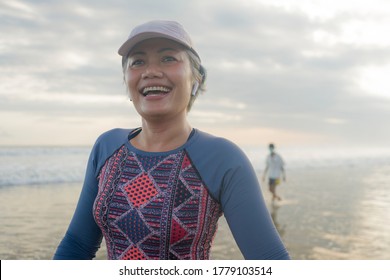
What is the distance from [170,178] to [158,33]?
594 mm

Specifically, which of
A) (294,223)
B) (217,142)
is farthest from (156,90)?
(294,223)

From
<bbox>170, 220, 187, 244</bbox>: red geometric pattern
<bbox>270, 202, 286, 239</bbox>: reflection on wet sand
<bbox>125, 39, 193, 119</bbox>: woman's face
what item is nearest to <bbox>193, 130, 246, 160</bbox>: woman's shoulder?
<bbox>125, 39, 193, 119</bbox>: woman's face

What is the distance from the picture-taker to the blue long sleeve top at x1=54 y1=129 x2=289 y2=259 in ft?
5.50

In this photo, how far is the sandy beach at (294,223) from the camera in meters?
7.38

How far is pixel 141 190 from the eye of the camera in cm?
179

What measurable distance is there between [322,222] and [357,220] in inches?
37.0

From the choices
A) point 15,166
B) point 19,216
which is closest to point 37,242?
point 19,216

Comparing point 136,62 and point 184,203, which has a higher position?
point 136,62

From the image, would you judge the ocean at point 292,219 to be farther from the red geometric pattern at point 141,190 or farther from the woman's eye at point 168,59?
the woman's eye at point 168,59

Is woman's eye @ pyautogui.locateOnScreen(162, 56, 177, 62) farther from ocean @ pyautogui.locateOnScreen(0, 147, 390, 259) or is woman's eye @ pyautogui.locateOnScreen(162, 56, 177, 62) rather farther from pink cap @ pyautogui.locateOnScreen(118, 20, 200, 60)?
ocean @ pyautogui.locateOnScreen(0, 147, 390, 259)

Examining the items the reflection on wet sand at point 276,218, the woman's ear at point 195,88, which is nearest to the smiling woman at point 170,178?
the woman's ear at point 195,88

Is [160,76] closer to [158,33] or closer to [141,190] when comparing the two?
[158,33]

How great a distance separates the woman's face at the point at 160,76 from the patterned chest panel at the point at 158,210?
21cm
